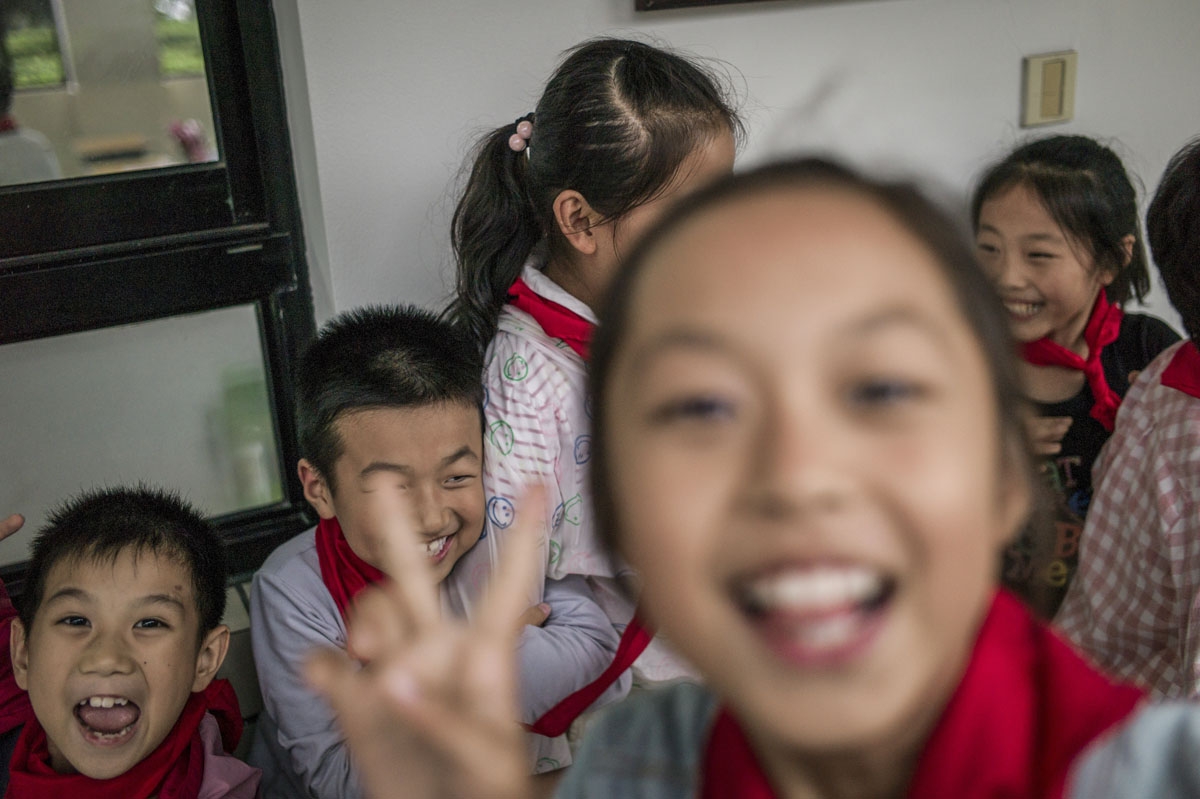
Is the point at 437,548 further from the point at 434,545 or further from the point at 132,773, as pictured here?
the point at 132,773

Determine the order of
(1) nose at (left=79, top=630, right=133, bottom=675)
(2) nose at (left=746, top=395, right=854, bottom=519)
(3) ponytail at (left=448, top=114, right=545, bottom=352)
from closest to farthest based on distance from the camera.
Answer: (2) nose at (left=746, top=395, right=854, bottom=519)
(1) nose at (left=79, top=630, right=133, bottom=675)
(3) ponytail at (left=448, top=114, right=545, bottom=352)

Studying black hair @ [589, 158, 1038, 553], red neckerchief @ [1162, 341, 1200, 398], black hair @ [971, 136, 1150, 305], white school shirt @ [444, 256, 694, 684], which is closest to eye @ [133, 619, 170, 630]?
white school shirt @ [444, 256, 694, 684]

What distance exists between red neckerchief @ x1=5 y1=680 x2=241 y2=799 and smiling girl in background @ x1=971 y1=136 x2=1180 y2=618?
1268 millimetres

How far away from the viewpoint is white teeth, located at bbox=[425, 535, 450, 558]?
4.33 ft

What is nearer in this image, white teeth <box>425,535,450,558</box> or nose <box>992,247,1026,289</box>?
white teeth <box>425,535,450,558</box>

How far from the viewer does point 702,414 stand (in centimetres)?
47

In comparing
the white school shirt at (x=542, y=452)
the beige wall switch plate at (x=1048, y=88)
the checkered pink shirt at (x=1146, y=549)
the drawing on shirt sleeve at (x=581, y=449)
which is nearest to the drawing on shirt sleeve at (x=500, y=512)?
the white school shirt at (x=542, y=452)

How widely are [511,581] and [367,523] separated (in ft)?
2.95

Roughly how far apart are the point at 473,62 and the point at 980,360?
132 centimetres

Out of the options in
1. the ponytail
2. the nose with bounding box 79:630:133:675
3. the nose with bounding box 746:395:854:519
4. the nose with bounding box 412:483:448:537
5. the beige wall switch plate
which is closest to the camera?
the nose with bounding box 746:395:854:519

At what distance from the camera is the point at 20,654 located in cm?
126

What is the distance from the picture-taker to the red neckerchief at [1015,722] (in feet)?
1.58

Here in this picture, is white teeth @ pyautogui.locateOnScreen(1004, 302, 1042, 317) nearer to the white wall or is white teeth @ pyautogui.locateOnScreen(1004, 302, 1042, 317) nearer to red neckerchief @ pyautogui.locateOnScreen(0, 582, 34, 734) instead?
the white wall

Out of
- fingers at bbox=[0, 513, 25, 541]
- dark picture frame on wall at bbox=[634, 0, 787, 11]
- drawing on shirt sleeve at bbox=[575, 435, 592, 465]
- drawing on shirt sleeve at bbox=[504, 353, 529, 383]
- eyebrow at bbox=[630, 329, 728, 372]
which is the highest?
dark picture frame on wall at bbox=[634, 0, 787, 11]
